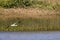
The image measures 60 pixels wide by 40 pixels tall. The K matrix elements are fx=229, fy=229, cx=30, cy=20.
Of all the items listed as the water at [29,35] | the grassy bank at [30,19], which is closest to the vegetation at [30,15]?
the grassy bank at [30,19]

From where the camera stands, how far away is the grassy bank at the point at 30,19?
4.85 m

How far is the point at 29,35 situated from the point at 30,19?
0.60 metres

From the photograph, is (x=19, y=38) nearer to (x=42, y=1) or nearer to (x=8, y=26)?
(x=8, y=26)

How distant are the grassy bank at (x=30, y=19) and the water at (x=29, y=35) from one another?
0.17 m

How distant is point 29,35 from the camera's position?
4598 millimetres

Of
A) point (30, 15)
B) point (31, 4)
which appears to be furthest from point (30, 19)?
point (31, 4)

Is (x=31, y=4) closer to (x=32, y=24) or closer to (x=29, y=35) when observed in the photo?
(x=32, y=24)

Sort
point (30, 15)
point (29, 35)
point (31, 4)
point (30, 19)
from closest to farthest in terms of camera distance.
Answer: point (29, 35) < point (30, 19) < point (30, 15) < point (31, 4)

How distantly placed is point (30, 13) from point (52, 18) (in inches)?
20.7

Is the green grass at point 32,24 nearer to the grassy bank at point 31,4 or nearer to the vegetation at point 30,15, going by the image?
the vegetation at point 30,15

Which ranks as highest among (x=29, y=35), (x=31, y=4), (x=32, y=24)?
(x=31, y=4)

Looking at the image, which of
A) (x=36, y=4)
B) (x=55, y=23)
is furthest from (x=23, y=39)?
(x=36, y=4)

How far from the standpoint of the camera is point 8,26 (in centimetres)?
492

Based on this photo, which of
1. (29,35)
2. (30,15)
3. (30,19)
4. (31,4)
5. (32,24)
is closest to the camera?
(29,35)
